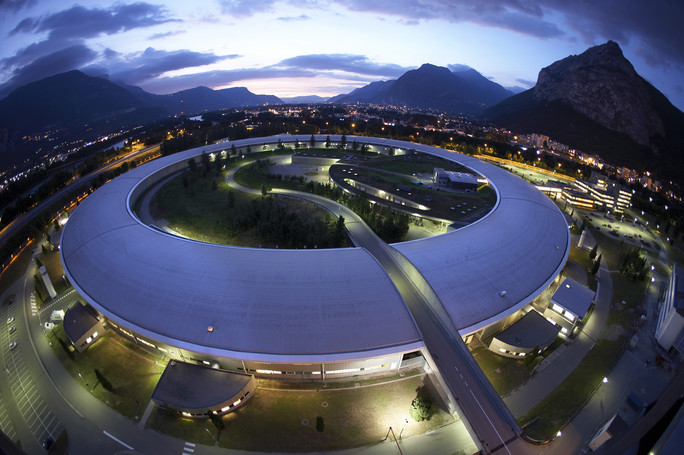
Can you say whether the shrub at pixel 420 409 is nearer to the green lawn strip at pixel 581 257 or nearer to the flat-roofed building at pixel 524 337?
the flat-roofed building at pixel 524 337

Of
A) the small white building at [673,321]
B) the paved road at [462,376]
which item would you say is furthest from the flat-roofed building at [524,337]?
the small white building at [673,321]

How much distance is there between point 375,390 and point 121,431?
1851 centimetres

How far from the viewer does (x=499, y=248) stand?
103 ft

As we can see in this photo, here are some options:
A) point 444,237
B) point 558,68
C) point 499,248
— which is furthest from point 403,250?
point 558,68

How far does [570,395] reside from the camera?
22.4 m

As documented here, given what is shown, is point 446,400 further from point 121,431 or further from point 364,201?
point 364,201

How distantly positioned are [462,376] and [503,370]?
233 inches

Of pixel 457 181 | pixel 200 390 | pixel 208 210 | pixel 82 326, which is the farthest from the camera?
pixel 457 181

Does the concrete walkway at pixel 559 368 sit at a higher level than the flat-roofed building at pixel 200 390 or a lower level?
lower

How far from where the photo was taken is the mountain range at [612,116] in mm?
117312

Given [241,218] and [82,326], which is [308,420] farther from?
[241,218]

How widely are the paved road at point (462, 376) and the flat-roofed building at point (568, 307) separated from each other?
13195mm

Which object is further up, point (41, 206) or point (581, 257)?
point (41, 206)

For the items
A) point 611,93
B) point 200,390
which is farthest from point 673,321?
point 611,93
